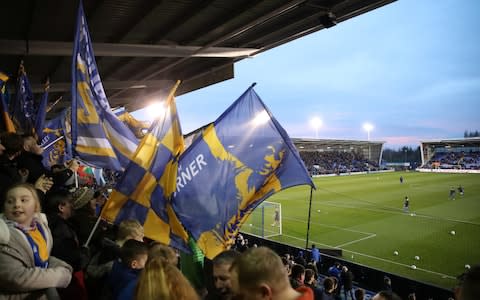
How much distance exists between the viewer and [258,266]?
2.00 meters

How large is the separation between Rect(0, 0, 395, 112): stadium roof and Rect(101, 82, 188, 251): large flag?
5796 mm

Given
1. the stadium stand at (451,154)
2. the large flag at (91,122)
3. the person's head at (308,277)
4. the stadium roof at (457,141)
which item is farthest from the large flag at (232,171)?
the stadium roof at (457,141)

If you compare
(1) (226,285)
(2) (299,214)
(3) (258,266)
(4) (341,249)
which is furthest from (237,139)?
(2) (299,214)

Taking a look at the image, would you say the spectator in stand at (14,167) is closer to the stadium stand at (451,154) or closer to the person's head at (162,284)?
the person's head at (162,284)

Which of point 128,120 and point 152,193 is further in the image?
point 128,120

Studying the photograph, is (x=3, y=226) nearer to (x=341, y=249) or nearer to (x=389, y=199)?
(x=341, y=249)

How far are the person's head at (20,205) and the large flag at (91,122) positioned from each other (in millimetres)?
1987

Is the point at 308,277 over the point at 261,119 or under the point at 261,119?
under

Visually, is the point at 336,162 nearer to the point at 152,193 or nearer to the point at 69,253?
the point at 152,193

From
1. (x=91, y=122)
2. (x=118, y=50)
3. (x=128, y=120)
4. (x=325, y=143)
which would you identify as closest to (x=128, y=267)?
(x=91, y=122)

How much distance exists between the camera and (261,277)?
77.9 inches

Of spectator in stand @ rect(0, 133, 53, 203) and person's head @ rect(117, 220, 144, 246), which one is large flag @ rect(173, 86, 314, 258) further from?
spectator in stand @ rect(0, 133, 53, 203)

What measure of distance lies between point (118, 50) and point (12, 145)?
291 inches

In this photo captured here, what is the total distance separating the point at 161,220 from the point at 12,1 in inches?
300
